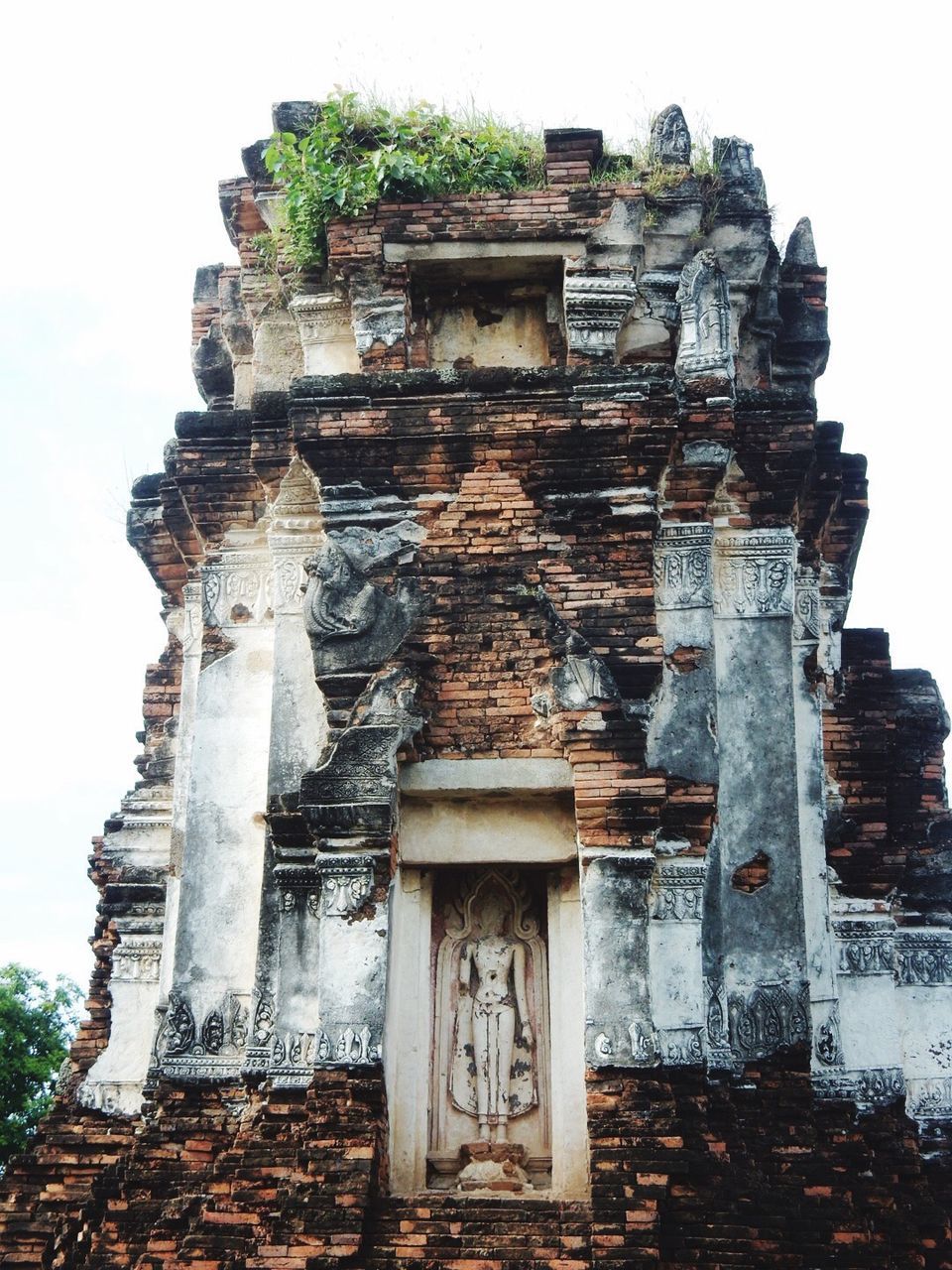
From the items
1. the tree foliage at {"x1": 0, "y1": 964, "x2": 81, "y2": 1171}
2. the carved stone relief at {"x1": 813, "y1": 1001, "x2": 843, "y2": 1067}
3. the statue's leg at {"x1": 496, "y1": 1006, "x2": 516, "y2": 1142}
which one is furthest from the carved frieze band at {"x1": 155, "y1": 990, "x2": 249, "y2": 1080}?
the tree foliage at {"x1": 0, "y1": 964, "x2": 81, "y2": 1171}

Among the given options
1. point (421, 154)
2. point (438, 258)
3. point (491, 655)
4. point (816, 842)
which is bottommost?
point (816, 842)

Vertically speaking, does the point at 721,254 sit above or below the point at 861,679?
above

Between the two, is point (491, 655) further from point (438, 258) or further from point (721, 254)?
point (721, 254)

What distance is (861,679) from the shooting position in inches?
445

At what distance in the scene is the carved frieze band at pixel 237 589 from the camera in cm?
1044

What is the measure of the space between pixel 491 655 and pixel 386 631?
2.03ft

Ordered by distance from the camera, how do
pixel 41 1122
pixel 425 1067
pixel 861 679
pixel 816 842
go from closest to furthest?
pixel 425 1067 → pixel 816 842 → pixel 41 1122 → pixel 861 679

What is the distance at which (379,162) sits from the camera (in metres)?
10.7

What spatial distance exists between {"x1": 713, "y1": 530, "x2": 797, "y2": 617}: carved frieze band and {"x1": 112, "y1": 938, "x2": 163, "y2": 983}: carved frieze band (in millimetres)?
4194

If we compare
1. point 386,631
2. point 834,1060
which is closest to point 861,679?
point 834,1060

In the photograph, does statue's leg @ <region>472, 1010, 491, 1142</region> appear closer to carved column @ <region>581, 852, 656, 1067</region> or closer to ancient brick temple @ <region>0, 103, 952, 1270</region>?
ancient brick temple @ <region>0, 103, 952, 1270</region>

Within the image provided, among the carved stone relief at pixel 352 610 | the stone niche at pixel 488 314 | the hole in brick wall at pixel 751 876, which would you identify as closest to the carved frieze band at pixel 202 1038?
the carved stone relief at pixel 352 610

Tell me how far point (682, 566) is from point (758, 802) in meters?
1.44

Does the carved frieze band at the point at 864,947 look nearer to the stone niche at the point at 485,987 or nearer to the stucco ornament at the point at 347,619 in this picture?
the stone niche at the point at 485,987
